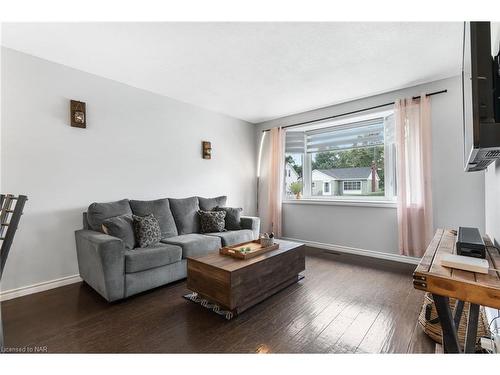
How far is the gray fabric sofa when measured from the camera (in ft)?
7.11

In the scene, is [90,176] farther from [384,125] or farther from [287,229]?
[384,125]

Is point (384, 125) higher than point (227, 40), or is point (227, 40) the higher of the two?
point (227, 40)

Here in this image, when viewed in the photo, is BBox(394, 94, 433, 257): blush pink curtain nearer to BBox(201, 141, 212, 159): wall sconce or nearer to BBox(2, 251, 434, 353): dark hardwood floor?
BBox(2, 251, 434, 353): dark hardwood floor

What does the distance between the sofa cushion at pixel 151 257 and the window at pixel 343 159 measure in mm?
2654

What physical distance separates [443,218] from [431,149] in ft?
2.90

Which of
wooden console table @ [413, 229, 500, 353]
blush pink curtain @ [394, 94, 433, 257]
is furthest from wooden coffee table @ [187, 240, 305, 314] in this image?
blush pink curtain @ [394, 94, 433, 257]

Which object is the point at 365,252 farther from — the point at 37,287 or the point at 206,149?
the point at 37,287

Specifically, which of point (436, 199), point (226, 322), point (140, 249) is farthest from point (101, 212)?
point (436, 199)

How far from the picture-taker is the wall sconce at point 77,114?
2.71m

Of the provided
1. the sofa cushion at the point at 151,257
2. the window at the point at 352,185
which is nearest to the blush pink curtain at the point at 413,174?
the window at the point at 352,185

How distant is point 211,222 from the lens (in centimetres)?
341

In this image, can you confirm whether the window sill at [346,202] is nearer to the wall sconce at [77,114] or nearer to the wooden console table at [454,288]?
the wooden console table at [454,288]

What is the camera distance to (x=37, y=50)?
2.39 m

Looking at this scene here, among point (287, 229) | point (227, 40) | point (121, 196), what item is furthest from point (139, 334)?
point (287, 229)
